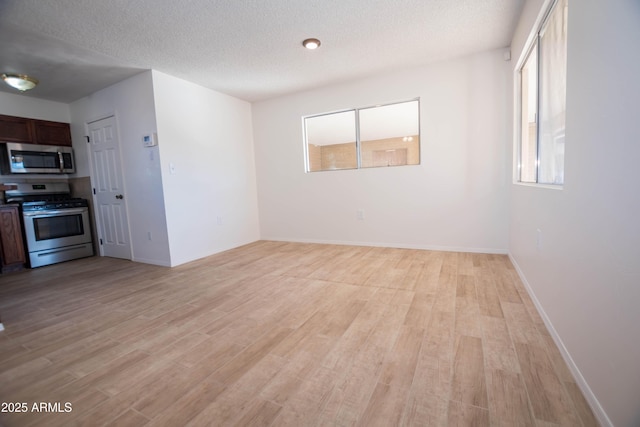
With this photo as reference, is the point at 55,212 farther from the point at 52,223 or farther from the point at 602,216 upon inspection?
the point at 602,216

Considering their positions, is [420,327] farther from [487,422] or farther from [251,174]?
[251,174]

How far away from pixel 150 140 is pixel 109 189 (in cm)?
138

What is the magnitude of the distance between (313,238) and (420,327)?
298 cm

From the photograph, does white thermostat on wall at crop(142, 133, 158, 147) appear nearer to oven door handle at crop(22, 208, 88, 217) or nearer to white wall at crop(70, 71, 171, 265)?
white wall at crop(70, 71, 171, 265)

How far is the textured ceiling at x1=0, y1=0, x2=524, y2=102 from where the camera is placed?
2.26 m

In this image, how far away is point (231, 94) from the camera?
4445 millimetres

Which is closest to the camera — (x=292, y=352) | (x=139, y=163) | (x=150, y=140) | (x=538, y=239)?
(x=292, y=352)

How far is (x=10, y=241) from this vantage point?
3.68 meters

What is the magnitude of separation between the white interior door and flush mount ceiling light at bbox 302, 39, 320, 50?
9.80 feet

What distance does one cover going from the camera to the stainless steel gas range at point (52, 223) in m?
3.83

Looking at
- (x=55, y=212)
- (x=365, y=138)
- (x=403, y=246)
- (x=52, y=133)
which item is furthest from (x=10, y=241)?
(x=403, y=246)

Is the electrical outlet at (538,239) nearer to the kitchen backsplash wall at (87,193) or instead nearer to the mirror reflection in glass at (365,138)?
the mirror reflection in glass at (365,138)

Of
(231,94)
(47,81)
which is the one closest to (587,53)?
(231,94)

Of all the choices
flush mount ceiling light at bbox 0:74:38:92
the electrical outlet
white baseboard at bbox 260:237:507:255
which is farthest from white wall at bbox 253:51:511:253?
flush mount ceiling light at bbox 0:74:38:92
